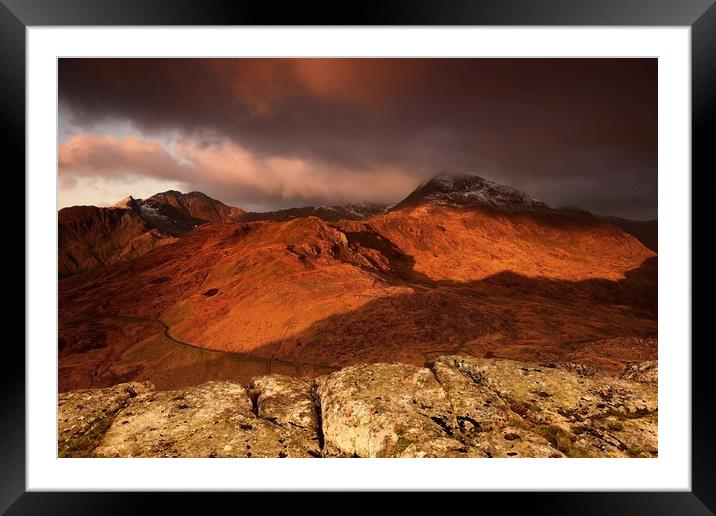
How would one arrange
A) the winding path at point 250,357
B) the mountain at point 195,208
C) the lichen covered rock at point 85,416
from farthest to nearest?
1. the mountain at point 195,208
2. the winding path at point 250,357
3. the lichen covered rock at point 85,416

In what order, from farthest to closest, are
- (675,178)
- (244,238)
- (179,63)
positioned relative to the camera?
A: (244,238)
(179,63)
(675,178)

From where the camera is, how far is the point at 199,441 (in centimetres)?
426

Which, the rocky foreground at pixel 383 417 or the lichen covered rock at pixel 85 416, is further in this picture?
the lichen covered rock at pixel 85 416

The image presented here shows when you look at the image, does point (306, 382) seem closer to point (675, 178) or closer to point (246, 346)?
point (675, 178)

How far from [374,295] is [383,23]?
17425 mm

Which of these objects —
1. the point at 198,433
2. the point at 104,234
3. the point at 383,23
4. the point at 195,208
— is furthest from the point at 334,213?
the point at 104,234

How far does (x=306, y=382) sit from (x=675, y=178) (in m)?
6.29

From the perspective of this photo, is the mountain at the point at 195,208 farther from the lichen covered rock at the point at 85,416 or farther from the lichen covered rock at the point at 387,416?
the lichen covered rock at the point at 387,416

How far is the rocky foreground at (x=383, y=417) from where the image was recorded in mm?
4109

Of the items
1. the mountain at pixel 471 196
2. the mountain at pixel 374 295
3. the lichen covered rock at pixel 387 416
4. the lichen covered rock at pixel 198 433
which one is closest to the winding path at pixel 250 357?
the mountain at pixel 374 295

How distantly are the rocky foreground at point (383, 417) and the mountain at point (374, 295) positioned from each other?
8.23 meters

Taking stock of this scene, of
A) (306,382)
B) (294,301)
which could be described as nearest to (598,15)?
(306,382)

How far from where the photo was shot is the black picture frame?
3969 millimetres

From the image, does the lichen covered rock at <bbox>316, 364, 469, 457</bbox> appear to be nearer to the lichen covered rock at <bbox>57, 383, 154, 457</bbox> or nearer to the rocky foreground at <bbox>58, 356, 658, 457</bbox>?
the rocky foreground at <bbox>58, 356, 658, 457</bbox>
